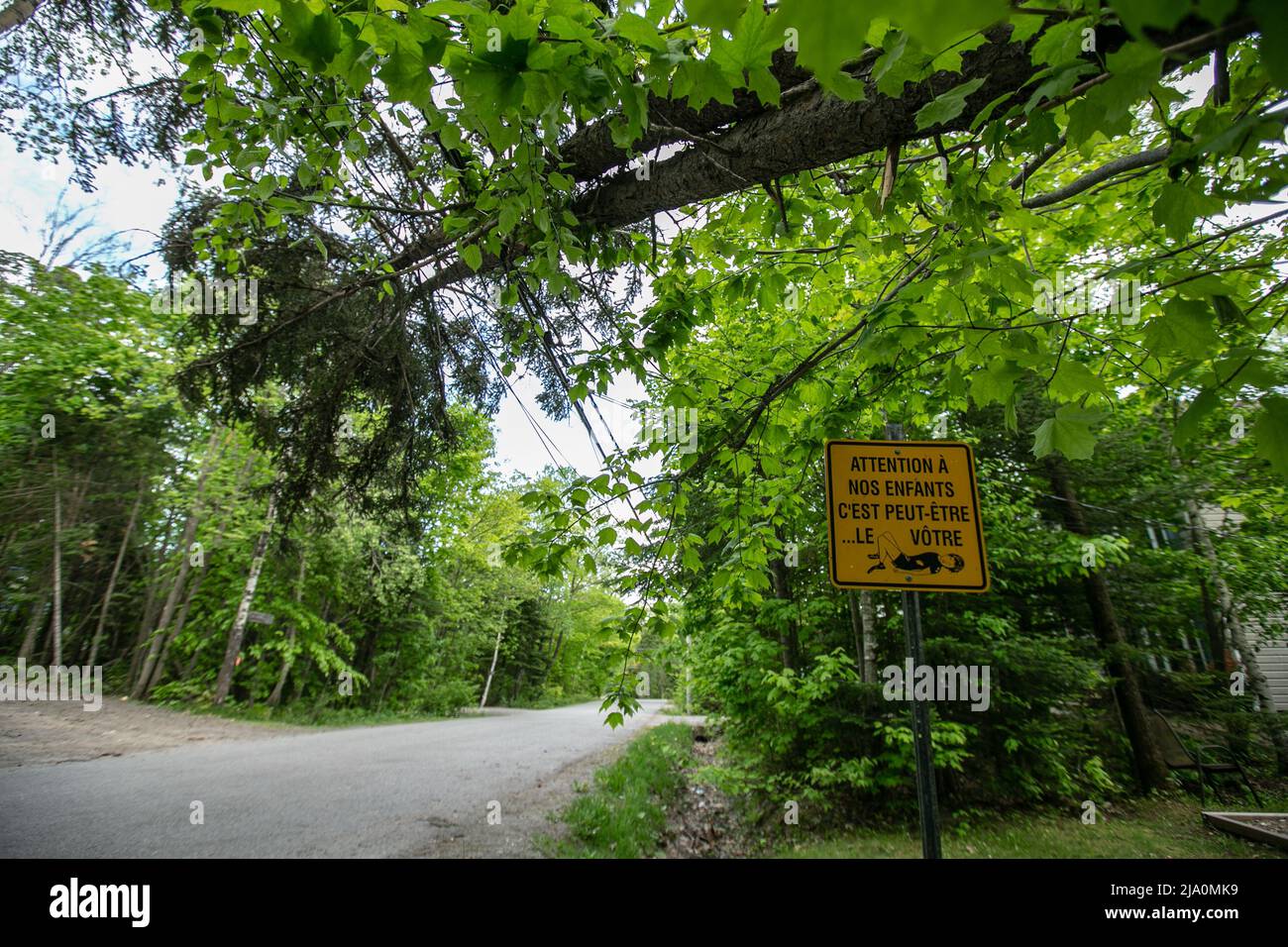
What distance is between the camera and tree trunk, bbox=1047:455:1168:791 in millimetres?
7645

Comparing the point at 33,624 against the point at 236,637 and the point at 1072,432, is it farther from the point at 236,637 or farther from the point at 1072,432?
the point at 1072,432

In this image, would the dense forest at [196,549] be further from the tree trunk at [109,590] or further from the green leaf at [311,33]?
the green leaf at [311,33]

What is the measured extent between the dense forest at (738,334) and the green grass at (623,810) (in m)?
1.21

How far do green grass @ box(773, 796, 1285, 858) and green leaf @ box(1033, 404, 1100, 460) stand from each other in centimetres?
496

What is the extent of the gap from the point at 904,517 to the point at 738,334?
5.64 m

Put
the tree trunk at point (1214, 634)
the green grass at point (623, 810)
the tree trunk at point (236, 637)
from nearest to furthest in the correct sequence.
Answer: the green grass at point (623, 810) < the tree trunk at point (1214, 634) < the tree trunk at point (236, 637)

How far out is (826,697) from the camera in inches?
259

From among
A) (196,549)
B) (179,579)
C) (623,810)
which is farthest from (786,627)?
(179,579)

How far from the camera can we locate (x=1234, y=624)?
332 inches

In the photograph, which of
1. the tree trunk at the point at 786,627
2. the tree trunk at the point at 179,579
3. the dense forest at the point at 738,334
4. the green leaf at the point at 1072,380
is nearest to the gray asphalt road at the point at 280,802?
the dense forest at the point at 738,334

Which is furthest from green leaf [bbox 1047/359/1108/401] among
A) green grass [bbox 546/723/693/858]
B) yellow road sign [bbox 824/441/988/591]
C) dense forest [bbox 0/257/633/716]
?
green grass [bbox 546/723/693/858]

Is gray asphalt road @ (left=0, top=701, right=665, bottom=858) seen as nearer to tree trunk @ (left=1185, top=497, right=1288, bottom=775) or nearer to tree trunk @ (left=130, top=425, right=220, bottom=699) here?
tree trunk @ (left=130, top=425, right=220, bottom=699)

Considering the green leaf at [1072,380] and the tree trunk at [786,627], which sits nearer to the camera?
the green leaf at [1072,380]

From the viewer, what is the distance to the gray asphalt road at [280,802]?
370 centimetres
